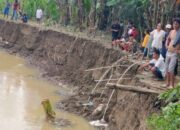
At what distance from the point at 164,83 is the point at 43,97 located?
7176 mm

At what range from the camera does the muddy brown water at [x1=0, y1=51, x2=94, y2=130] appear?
1424cm

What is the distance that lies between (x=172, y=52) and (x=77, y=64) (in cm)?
1069

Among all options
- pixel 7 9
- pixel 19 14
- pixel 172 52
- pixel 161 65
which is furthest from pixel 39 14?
pixel 172 52

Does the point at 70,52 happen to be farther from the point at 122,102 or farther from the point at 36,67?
the point at 122,102

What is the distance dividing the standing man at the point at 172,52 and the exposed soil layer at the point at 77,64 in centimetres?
65

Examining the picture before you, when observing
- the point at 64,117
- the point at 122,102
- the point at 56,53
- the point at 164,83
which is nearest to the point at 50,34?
the point at 56,53

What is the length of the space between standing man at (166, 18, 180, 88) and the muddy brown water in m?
3.72

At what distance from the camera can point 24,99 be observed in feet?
57.7

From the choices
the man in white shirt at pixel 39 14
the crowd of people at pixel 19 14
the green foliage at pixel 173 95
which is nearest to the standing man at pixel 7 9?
the crowd of people at pixel 19 14

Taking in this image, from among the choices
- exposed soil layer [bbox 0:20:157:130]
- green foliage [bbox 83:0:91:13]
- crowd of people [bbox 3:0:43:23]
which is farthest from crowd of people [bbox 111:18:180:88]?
crowd of people [bbox 3:0:43:23]

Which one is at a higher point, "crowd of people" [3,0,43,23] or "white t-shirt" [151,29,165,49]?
"crowd of people" [3,0,43,23]

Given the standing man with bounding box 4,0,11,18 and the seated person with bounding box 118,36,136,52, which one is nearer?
the seated person with bounding box 118,36,136,52

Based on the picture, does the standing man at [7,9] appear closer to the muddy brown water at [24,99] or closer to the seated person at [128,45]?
the muddy brown water at [24,99]

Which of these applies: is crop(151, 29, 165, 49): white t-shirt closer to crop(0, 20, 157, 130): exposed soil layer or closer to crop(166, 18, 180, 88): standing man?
crop(0, 20, 157, 130): exposed soil layer
